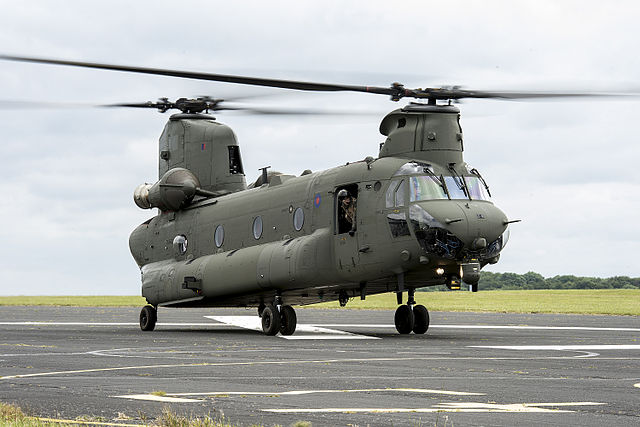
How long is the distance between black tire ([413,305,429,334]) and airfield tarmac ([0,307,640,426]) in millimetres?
377

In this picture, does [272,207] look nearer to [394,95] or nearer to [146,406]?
[394,95]

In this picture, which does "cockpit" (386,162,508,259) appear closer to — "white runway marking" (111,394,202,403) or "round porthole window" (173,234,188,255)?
"round porthole window" (173,234,188,255)

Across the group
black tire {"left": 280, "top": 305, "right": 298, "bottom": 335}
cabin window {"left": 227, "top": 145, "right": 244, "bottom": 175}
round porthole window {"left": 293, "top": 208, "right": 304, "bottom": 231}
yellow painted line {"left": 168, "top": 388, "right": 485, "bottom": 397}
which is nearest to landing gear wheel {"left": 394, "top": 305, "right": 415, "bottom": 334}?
black tire {"left": 280, "top": 305, "right": 298, "bottom": 335}

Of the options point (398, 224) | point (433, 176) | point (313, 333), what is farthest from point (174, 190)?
point (433, 176)

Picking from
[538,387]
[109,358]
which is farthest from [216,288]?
[538,387]

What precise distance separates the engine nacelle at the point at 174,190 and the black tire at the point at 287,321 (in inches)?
352

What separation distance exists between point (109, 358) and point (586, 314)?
105ft

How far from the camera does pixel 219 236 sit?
34.0 metres

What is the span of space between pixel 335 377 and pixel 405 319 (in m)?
13.7

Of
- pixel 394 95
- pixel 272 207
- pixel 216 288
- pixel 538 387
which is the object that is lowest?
pixel 538 387

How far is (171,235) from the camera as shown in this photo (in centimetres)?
3681

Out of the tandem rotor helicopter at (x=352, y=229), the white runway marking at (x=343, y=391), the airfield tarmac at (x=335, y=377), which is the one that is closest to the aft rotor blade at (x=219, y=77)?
the tandem rotor helicopter at (x=352, y=229)

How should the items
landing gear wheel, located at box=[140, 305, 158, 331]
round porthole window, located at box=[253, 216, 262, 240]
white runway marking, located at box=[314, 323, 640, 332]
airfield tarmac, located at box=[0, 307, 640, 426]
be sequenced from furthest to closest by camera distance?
landing gear wheel, located at box=[140, 305, 158, 331] → white runway marking, located at box=[314, 323, 640, 332] → round porthole window, located at box=[253, 216, 262, 240] → airfield tarmac, located at box=[0, 307, 640, 426]

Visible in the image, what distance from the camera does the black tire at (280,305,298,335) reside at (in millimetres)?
28828
